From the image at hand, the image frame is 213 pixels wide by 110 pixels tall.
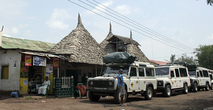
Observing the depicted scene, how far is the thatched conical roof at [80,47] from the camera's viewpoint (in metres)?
15.5

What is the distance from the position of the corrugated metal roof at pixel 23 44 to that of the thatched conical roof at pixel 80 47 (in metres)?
2.58

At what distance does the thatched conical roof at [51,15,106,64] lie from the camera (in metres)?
15.5

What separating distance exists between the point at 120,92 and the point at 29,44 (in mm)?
13503

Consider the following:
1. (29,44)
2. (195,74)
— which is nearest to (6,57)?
(29,44)

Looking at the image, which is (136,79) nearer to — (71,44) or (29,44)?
(71,44)

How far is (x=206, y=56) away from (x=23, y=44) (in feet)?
121

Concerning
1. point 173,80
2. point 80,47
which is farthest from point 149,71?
point 80,47

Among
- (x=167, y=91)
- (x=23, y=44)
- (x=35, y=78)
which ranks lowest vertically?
(x=167, y=91)

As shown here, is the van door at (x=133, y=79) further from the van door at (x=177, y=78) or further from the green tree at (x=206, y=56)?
the green tree at (x=206, y=56)

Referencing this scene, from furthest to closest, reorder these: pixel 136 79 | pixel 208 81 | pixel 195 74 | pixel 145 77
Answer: pixel 208 81, pixel 195 74, pixel 145 77, pixel 136 79

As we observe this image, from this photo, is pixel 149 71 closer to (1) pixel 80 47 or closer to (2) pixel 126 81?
(2) pixel 126 81

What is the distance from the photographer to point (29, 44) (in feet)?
65.3

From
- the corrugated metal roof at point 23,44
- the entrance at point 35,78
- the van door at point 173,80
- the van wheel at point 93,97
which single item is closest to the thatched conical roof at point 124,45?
the corrugated metal roof at point 23,44

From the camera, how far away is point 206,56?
41.4 m
